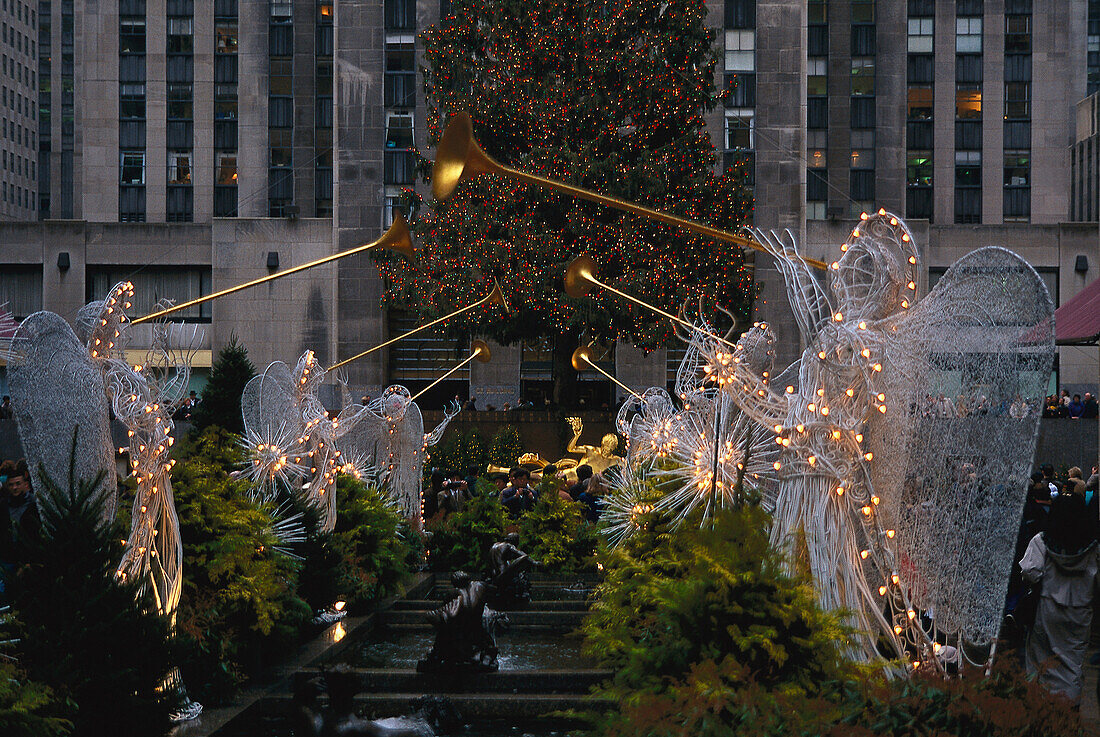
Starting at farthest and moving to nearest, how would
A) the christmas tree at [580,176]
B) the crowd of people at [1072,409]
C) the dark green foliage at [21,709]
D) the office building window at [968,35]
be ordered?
the office building window at [968,35] → the crowd of people at [1072,409] → the christmas tree at [580,176] → the dark green foliage at [21,709]

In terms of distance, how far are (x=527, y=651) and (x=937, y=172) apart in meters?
53.0

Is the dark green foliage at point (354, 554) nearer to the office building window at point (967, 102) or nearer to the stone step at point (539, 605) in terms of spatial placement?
the stone step at point (539, 605)

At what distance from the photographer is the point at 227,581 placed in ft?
32.7

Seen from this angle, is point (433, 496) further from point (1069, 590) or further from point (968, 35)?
point (968, 35)

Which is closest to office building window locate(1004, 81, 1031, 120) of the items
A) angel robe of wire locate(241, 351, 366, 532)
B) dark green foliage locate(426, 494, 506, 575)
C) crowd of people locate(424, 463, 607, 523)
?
crowd of people locate(424, 463, 607, 523)

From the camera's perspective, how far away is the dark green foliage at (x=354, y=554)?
1238 cm

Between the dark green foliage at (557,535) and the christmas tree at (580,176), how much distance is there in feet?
43.6

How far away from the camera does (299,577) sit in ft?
39.7

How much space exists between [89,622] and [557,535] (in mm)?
10518

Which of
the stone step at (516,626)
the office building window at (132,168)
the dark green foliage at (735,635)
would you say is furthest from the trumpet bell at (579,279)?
the office building window at (132,168)

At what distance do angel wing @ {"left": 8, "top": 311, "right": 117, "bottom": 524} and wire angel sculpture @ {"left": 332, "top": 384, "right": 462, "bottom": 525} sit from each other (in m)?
10.3

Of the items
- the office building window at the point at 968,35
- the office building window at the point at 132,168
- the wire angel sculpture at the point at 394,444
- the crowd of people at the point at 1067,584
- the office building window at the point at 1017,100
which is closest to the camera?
the crowd of people at the point at 1067,584

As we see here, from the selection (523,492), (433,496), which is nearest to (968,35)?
(433,496)

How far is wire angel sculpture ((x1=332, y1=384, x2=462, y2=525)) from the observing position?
1916cm
